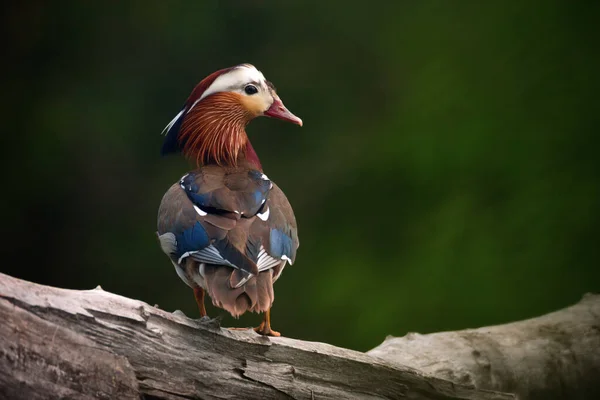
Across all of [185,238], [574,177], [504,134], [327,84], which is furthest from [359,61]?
[185,238]

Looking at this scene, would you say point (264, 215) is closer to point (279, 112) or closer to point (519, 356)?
point (279, 112)

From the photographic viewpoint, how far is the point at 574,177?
8.98 ft

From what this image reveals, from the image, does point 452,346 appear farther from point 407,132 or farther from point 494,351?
point 407,132

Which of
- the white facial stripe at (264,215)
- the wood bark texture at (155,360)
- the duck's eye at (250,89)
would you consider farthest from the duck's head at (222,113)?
the wood bark texture at (155,360)

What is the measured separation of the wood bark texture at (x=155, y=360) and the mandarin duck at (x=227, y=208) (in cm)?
10

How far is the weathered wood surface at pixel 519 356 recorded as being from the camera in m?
1.74

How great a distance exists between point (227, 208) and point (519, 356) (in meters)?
0.85

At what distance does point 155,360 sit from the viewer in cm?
126

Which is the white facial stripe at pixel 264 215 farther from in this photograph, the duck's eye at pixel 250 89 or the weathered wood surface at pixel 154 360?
the duck's eye at pixel 250 89

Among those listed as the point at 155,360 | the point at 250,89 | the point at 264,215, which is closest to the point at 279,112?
the point at 250,89

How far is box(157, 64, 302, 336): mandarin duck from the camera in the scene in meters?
1.35

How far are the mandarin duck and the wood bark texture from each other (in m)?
0.10

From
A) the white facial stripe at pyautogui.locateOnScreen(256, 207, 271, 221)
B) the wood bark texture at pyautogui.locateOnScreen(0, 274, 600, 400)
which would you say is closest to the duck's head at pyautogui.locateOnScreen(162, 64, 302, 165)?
the white facial stripe at pyautogui.locateOnScreen(256, 207, 271, 221)

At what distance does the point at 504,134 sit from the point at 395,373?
1553 millimetres
